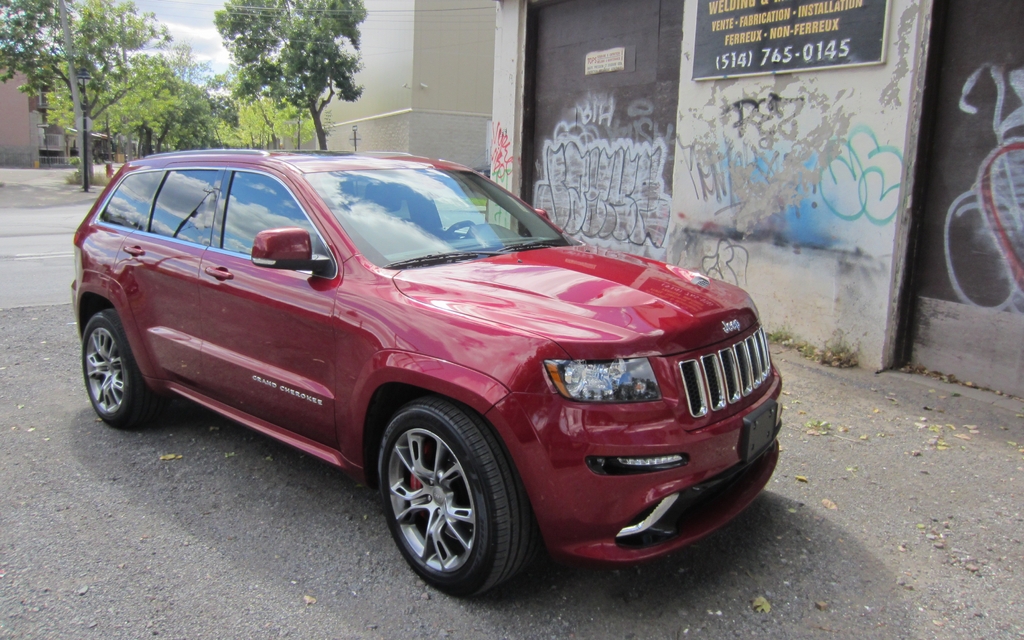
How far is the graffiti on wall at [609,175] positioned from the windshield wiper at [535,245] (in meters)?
4.42

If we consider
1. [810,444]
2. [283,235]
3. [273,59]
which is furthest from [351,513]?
[273,59]

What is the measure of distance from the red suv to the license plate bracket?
0.04ft

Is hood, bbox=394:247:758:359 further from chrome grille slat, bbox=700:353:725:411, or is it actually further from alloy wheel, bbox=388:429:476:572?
alloy wheel, bbox=388:429:476:572

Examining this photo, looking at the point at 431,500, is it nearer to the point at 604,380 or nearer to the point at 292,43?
the point at 604,380

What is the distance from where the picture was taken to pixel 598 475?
8.63ft

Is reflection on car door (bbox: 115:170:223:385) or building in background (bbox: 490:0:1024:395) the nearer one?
reflection on car door (bbox: 115:170:223:385)

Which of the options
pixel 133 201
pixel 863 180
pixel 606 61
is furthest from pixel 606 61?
pixel 133 201

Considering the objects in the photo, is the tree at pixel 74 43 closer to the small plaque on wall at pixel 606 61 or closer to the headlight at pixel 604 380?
the small plaque on wall at pixel 606 61

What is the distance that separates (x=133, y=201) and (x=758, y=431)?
4012 millimetres

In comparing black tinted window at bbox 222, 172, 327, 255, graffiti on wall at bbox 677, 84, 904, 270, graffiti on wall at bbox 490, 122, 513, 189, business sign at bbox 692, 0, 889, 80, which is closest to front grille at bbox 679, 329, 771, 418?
black tinted window at bbox 222, 172, 327, 255

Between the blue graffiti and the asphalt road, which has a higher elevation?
the blue graffiti

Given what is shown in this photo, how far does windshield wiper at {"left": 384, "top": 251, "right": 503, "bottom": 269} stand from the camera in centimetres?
341

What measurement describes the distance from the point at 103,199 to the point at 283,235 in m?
2.61

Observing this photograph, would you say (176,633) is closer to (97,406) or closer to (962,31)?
(97,406)
